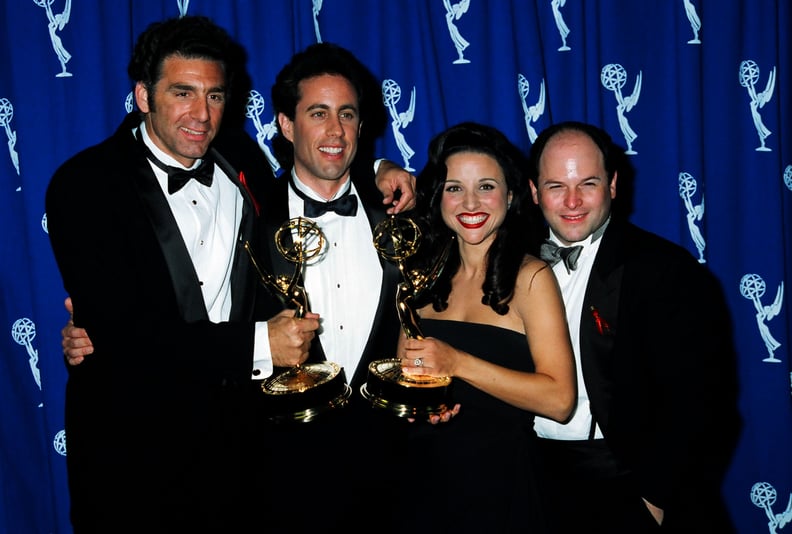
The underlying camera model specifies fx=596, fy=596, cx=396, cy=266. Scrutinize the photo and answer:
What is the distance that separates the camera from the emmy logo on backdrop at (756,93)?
2.91 meters

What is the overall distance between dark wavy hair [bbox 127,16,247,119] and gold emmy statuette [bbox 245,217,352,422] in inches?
27.5

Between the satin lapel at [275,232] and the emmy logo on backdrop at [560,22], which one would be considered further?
the emmy logo on backdrop at [560,22]

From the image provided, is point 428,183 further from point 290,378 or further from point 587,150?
point 290,378

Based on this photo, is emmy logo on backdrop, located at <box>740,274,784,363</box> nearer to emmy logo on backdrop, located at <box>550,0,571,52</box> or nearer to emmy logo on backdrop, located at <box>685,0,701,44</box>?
emmy logo on backdrop, located at <box>685,0,701,44</box>

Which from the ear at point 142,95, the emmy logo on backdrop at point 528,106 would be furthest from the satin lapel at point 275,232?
the emmy logo on backdrop at point 528,106

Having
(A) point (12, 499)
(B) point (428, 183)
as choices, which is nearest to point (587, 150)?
(B) point (428, 183)

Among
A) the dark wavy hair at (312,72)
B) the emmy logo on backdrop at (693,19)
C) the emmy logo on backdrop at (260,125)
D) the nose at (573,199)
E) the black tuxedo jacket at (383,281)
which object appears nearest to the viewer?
the nose at (573,199)

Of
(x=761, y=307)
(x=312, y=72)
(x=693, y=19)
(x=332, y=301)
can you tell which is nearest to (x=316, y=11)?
(x=312, y=72)

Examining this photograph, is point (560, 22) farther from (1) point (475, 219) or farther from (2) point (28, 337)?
Answer: (2) point (28, 337)

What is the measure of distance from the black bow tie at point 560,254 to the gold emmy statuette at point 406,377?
1.49 feet

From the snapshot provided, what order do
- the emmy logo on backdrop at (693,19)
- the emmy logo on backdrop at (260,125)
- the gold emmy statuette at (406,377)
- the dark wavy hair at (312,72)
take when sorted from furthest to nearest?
the emmy logo on backdrop at (260,125) < the emmy logo on backdrop at (693,19) < the dark wavy hair at (312,72) < the gold emmy statuette at (406,377)

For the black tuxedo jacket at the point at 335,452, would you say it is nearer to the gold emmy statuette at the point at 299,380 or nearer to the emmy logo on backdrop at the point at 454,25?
the gold emmy statuette at the point at 299,380

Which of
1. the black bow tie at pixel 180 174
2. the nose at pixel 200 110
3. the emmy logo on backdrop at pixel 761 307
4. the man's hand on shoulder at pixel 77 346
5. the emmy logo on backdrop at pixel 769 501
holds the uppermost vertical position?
the nose at pixel 200 110

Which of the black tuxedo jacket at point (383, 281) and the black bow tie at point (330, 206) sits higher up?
the black bow tie at point (330, 206)
